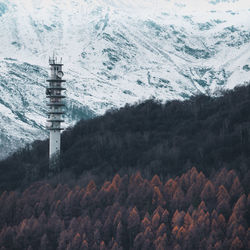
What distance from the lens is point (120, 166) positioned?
135625 mm

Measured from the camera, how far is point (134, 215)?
99.0 m

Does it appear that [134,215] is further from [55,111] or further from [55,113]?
[55,111]

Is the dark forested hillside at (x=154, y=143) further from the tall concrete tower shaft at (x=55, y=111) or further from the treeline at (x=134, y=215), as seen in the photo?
the treeline at (x=134, y=215)

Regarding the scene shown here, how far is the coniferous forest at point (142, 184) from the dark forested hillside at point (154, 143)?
9.2 inches

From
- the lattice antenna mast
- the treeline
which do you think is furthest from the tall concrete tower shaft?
the treeline

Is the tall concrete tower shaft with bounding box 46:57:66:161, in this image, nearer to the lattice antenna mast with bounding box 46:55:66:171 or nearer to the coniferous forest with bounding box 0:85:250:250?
the lattice antenna mast with bounding box 46:55:66:171

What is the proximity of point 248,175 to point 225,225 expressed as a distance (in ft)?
54.9

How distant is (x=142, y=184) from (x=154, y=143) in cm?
3283

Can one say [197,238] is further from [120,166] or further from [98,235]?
[120,166]

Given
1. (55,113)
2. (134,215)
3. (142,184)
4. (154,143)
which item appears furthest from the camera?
(154,143)

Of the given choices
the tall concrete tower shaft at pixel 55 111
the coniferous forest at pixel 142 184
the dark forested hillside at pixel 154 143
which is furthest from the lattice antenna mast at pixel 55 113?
the dark forested hillside at pixel 154 143

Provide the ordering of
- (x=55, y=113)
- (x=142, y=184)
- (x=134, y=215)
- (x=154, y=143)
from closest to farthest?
1. (x=134, y=215)
2. (x=142, y=184)
3. (x=55, y=113)
4. (x=154, y=143)

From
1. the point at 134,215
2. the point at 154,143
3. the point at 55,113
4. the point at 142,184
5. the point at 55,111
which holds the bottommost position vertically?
the point at 134,215

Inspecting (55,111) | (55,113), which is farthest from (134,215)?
(55,111)
